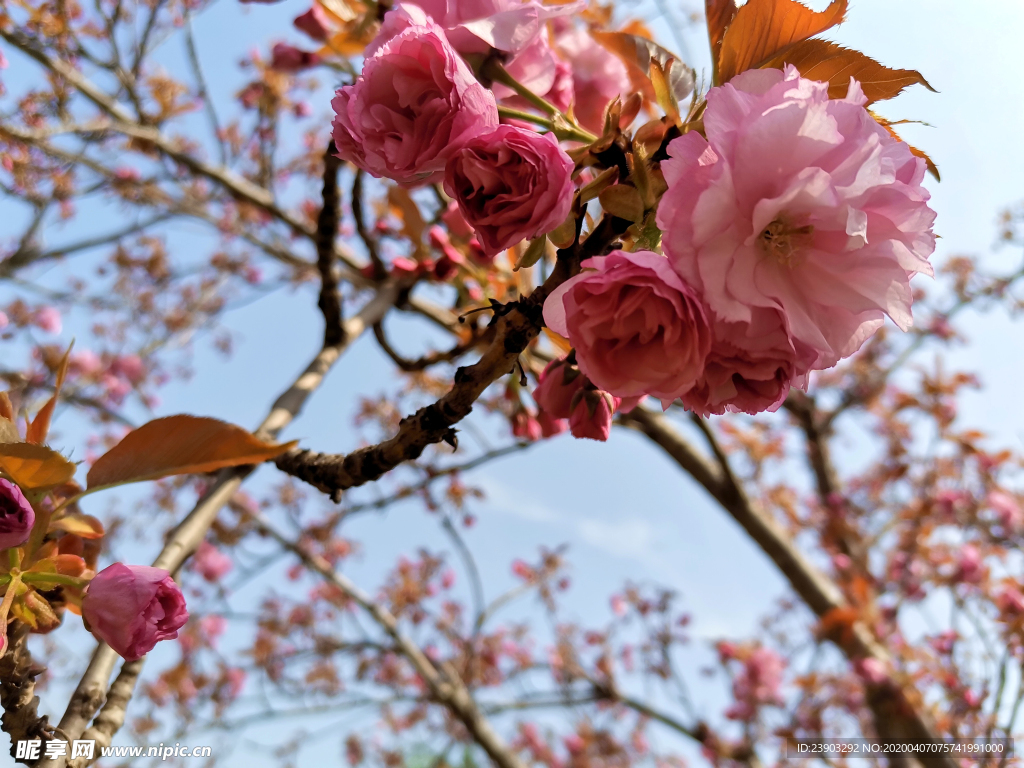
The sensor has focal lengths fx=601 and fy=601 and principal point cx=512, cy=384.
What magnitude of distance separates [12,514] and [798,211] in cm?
72

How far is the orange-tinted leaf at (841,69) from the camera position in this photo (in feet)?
1.77

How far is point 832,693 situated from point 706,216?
364cm

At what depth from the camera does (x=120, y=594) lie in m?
0.59

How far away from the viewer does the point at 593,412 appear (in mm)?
696

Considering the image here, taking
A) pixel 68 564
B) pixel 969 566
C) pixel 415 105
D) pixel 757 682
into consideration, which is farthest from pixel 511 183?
pixel 757 682

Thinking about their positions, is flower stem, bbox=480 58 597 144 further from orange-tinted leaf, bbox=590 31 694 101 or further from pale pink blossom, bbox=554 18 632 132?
pale pink blossom, bbox=554 18 632 132

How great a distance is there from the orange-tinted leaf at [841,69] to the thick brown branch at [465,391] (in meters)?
0.21

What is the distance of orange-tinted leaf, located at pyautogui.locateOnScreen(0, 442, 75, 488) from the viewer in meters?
0.54

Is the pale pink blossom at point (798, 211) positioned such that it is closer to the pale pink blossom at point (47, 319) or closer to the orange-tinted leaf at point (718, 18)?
the orange-tinted leaf at point (718, 18)

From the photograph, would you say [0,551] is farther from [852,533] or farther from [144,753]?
[852,533]

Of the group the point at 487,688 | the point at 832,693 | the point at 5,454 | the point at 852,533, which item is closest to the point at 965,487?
the point at 852,533

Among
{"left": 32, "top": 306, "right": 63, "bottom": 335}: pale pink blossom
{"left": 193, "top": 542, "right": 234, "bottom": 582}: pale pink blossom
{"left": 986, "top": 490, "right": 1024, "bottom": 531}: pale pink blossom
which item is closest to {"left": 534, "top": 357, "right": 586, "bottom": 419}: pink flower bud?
{"left": 986, "top": 490, "right": 1024, "bottom": 531}: pale pink blossom

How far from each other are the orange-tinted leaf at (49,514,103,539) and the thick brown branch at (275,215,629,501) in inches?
9.9

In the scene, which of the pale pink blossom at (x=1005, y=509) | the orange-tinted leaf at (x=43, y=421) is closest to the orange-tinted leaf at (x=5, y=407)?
the orange-tinted leaf at (x=43, y=421)
